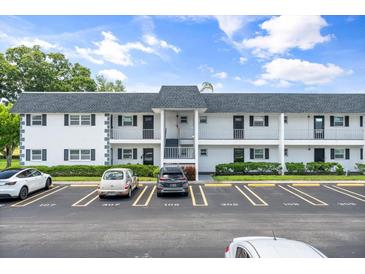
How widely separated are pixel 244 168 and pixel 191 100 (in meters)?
7.86

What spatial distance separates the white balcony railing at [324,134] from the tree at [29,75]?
34.3 meters

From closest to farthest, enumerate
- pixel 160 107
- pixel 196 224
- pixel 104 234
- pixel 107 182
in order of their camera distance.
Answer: pixel 104 234, pixel 196 224, pixel 107 182, pixel 160 107

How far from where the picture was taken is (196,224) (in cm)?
961

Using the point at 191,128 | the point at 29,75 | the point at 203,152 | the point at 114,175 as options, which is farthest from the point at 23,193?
the point at 29,75

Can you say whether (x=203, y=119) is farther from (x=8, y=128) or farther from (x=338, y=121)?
(x=8, y=128)

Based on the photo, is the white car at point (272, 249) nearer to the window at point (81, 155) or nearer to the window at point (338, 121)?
the window at point (81, 155)

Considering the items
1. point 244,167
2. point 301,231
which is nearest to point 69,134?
point 244,167

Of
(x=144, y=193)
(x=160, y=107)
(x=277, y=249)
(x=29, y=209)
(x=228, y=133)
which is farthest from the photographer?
(x=228, y=133)

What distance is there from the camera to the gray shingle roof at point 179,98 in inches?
849

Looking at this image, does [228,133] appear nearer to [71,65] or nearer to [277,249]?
[277,249]

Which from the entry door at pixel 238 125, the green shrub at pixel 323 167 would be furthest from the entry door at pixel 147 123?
the green shrub at pixel 323 167

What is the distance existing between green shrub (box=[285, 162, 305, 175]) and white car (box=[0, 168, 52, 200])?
2051 cm

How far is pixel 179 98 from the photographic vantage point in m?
22.4

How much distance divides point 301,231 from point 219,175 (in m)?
13.7
